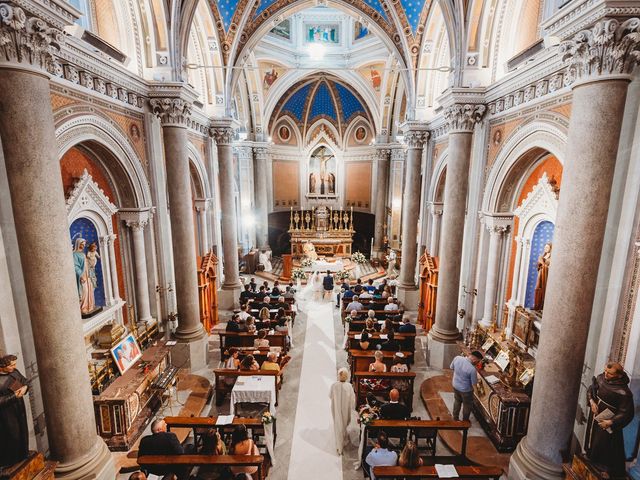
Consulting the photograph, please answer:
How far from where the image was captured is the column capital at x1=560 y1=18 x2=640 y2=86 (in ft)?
13.2

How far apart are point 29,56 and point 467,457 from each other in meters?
8.56

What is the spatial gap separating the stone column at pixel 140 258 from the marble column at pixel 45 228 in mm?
3751

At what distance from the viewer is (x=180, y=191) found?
8.74m

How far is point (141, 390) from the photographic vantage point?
7105 millimetres

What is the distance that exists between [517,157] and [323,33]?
1566 cm

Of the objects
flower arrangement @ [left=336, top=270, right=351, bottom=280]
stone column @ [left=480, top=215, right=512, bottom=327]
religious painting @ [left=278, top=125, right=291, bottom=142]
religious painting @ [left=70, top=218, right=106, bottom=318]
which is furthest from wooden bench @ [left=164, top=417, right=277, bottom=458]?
religious painting @ [left=278, top=125, right=291, bottom=142]

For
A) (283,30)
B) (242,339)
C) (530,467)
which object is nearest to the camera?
(530,467)

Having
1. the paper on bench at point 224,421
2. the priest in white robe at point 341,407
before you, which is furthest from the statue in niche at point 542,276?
the paper on bench at point 224,421

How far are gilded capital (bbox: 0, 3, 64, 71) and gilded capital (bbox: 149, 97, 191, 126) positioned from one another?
410 cm

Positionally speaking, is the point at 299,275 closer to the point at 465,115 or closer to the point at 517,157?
the point at 465,115

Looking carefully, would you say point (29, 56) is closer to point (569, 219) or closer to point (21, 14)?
point (21, 14)

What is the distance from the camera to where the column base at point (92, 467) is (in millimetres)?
4977

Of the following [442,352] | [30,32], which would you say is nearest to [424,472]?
[442,352]

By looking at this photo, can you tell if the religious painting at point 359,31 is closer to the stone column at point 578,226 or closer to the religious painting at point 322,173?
the religious painting at point 322,173
